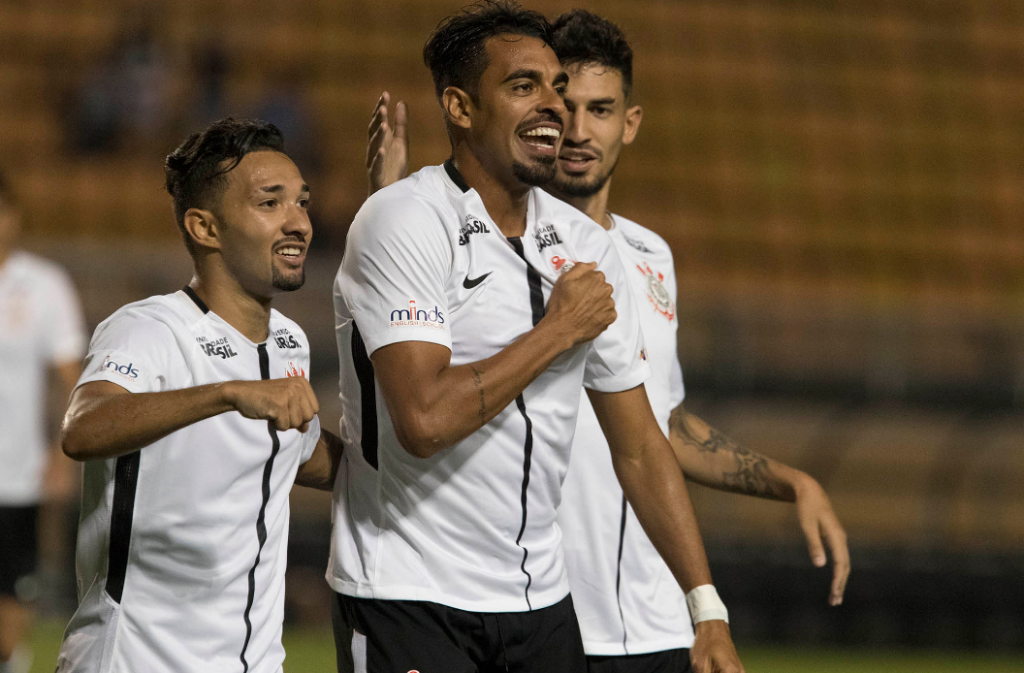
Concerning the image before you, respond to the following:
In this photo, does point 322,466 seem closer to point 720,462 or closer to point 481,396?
point 481,396

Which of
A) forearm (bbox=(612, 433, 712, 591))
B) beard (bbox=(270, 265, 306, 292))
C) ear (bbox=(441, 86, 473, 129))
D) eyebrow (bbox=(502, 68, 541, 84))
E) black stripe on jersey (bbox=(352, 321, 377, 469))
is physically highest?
eyebrow (bbox=(502, 68, 541, 84))

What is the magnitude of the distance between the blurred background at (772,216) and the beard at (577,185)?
3278 millimetres

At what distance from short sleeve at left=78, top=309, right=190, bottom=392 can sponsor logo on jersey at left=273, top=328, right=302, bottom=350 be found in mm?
325

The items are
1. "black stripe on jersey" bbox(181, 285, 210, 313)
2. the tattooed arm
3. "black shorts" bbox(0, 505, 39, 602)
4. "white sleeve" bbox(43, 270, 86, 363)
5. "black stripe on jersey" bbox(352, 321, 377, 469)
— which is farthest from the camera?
"white sleeve" bbox(43, 270, 86, 363)

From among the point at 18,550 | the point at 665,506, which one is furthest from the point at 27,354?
the point at 665,506

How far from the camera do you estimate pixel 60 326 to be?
5.91 m

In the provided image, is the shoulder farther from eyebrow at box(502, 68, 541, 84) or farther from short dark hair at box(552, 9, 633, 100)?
eyebrow at box(502, 68, 541, 84)

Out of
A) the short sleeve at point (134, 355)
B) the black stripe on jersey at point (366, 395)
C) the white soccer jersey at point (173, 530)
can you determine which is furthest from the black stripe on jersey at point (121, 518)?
the black stripe on jersey at point (366, 395)

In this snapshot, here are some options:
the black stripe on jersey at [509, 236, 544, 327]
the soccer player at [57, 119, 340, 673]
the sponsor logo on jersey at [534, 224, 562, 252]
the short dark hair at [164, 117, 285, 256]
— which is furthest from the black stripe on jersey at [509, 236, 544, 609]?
the short dark hair at [164, 117, 285, 256]

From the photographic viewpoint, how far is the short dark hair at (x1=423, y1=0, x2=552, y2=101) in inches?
126

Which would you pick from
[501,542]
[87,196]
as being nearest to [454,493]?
[501,542]

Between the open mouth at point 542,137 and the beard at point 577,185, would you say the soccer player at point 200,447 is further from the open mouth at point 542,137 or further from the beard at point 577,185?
the beard at point 577,185

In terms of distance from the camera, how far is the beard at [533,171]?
315 cm

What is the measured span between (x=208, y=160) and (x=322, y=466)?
84 cm
